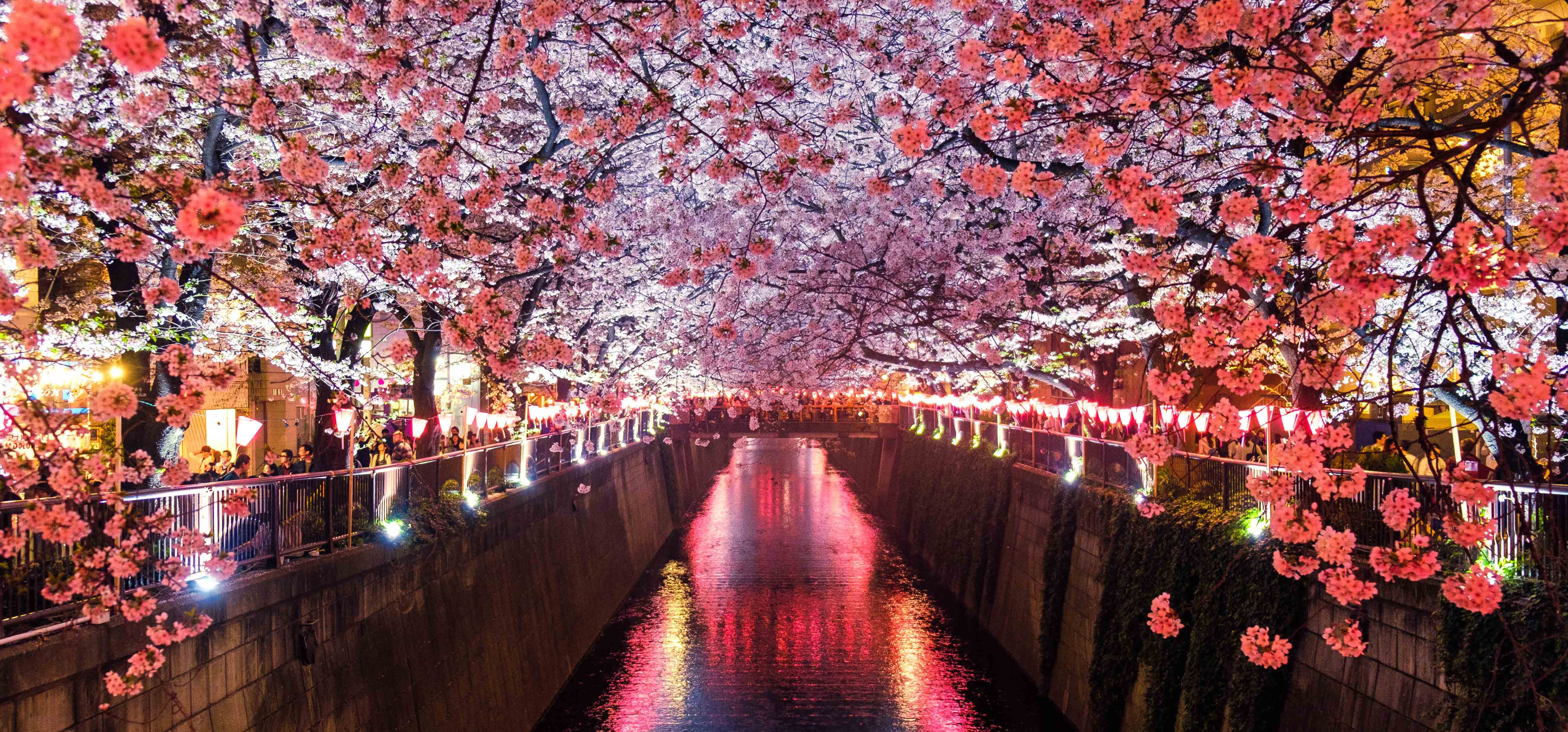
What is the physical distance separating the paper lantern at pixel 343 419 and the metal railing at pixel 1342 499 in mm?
10128

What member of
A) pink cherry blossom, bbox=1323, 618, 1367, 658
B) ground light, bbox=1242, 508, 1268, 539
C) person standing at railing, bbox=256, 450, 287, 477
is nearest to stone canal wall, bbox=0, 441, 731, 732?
person standing at railing, bbox=256, 450, 287, 477

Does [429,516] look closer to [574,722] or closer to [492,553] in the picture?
[492,553]

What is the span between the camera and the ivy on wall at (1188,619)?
966 cm

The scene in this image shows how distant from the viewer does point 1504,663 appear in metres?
6.82

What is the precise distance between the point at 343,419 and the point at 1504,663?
43.0 ft

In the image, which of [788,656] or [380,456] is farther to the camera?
[788,656]

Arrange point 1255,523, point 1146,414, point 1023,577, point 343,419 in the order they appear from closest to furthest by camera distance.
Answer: point 1255,523, point 343,419, point 1146,414, point 1023,577

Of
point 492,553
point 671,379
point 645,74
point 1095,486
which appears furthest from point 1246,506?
point 671,379

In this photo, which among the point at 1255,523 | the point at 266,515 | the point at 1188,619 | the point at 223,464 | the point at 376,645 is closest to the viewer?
the point at 266,515

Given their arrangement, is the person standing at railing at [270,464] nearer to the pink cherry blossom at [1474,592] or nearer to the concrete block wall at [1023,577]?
the pink cherry blossom at [1474,592]

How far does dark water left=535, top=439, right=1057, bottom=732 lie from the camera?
17406 millimetres

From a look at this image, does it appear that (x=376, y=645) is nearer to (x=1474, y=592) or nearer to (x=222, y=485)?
(x=222, y=485)

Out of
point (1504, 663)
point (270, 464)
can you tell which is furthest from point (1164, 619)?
point (270, 464)

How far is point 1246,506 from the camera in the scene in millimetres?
11008
